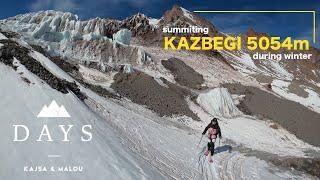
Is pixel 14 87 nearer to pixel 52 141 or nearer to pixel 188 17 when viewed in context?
pixel 52 141

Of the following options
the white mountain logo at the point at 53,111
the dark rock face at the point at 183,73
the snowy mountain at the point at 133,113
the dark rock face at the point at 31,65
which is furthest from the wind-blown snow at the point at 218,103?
the white mountain logo at the point at 53,111

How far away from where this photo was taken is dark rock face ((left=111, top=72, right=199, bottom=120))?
1483 inches

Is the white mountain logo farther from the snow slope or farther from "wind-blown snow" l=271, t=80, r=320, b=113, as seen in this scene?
"wind-blown snow" l=271, t=80, r=320, b=113

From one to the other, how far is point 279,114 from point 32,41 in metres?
26.7

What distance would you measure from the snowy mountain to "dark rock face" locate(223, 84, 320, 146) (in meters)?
0.13

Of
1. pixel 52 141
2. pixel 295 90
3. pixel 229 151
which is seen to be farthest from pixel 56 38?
pixel 295 90

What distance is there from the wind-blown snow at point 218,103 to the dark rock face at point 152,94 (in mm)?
2078

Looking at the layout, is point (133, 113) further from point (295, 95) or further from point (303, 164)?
point (295, 95)

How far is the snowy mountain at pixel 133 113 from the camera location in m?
17.3

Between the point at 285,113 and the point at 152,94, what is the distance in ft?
52.3

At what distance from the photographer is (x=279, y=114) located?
4712 cm

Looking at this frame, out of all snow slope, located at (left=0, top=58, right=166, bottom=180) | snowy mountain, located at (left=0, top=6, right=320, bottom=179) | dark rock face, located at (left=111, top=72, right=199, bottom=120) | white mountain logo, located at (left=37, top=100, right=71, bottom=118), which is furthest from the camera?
dark rock face, located at (left=111, top=72, right=199, bottom=120)

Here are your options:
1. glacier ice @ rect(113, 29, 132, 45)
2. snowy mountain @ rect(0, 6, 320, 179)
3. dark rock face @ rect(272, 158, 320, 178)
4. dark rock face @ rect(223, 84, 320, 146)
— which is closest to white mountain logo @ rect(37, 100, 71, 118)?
snowy mountain @ rect(0, 6, 320, 179)

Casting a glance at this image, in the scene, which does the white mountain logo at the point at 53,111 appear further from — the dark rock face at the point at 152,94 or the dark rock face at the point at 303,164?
the dark rock face at the point at 152,94
